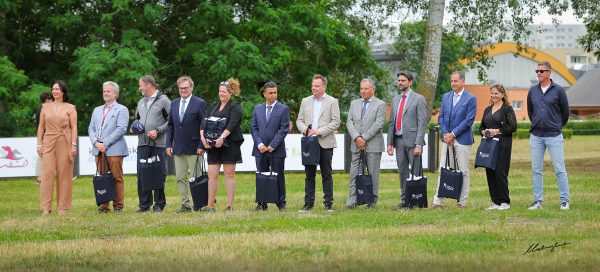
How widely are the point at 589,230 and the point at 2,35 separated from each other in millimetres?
24993

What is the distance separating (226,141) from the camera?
15023 mm

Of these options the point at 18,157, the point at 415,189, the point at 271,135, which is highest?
the point at 271,135

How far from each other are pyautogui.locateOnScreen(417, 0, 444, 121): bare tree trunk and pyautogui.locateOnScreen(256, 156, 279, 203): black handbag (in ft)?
54.0

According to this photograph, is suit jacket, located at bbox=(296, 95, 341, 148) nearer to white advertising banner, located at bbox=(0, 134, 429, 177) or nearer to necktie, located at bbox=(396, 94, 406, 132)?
necktie, located at bbox=(396, 94, 406, 132)

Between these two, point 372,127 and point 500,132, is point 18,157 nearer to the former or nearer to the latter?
point 372,127

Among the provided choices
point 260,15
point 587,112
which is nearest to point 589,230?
point 260,15

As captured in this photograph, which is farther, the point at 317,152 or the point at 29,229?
the point at 317,152

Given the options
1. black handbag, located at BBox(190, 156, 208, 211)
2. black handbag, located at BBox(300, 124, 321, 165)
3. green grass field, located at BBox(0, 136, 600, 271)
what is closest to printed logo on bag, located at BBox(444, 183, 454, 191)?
green grass field, located at BBox(0, 136, 600, 271)

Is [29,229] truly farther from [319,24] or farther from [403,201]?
[319,24]

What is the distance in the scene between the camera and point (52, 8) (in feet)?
107

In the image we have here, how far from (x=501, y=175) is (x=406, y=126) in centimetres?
147

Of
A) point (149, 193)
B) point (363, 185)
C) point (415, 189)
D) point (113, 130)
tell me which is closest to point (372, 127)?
point (363, 185)

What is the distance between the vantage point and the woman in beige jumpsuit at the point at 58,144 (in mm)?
15469

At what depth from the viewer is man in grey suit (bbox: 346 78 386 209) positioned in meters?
15.3
